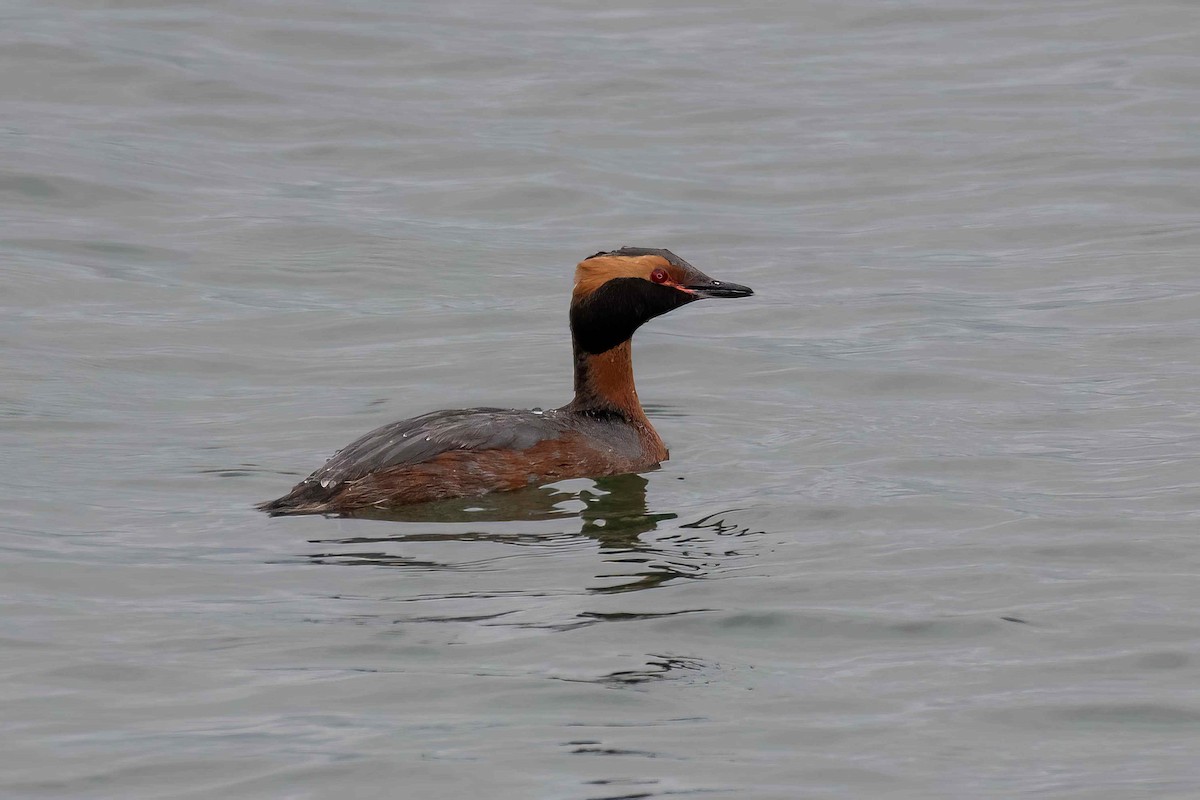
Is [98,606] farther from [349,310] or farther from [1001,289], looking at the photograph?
[1001,289]

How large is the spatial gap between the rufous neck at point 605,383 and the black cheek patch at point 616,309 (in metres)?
0.06

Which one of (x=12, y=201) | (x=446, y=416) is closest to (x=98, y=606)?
(x=446, y=416)

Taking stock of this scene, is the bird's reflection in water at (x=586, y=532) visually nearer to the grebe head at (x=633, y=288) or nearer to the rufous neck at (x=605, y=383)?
the rufous neck at (x=605, y=383)

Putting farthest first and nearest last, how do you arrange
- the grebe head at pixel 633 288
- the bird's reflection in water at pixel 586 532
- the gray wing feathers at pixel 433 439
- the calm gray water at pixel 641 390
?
the grebe head at pixel 633 288 < the gray wing feathers at pixel 433 439 < the bird's reflection in water at pixel 586 532 < the calm gray water at pixel 641 390

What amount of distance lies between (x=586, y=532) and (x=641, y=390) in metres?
3.69

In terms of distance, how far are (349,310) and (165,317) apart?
1411 mm

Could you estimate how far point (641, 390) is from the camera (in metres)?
Answer: 13.8

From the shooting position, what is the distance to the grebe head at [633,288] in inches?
464

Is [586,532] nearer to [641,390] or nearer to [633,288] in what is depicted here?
[633,288]

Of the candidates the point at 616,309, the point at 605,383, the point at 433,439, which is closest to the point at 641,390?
the point at 605,383

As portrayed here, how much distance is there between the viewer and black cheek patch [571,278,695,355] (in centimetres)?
1179

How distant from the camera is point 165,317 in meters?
15.6

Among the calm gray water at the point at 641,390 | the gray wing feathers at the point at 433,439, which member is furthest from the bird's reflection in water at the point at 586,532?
the gray wing feathers at the point at 433,439

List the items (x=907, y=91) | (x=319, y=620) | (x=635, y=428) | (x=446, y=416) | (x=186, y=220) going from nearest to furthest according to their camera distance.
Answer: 1. (x=319, y=620)
2. (x=446, y=416)
3. (x=635, y=428)
4. (x=186, y=220)
5. (x=907, y=91)
